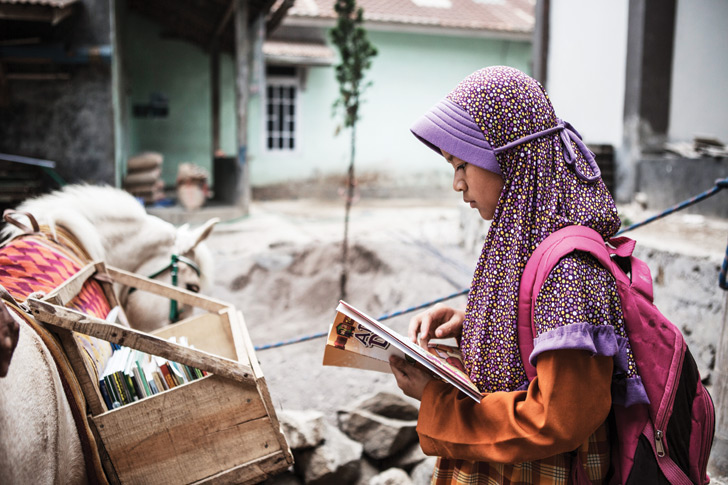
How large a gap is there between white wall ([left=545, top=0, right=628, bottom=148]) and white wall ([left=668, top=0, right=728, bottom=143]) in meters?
0.57

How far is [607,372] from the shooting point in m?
1.07

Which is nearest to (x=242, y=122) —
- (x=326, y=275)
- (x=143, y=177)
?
(x=143, y=177)

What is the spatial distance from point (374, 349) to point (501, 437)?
336mm

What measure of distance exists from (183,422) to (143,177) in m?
7.97

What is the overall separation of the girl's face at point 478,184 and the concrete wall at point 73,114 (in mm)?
6356

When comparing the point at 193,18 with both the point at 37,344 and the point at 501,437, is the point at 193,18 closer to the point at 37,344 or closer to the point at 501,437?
the point at 37,344

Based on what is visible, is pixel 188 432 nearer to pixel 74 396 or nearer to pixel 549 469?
pixel 74 396

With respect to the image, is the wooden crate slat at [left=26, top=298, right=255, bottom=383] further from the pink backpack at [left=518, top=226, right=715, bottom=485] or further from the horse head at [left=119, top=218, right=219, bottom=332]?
the horse head at [left=119, top=218, right=219, bottom=332]

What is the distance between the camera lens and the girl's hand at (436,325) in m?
1.49

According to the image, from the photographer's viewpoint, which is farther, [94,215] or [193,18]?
[193,18]

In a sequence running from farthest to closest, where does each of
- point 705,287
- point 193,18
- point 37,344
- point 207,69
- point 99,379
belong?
point 207,69
point 193,18
point 705,287
point 99,379
point 37,344

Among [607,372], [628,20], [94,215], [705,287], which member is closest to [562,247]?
[607,372]

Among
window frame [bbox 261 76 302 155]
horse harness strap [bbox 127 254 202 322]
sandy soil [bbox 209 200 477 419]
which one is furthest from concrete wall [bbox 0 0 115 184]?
window frame [bbox 261 76 302 155]

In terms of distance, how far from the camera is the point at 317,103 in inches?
507
